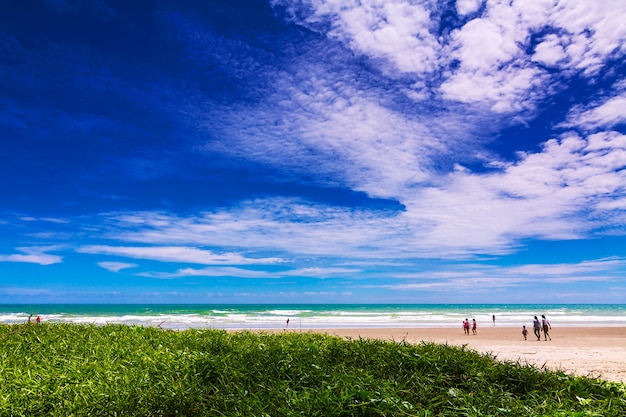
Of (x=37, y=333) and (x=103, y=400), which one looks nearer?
(x=103, y=400)

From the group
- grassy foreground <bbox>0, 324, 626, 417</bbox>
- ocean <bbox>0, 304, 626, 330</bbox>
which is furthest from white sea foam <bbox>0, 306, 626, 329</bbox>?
grassy foreground <bbox>0, 324, 626, 417</bbox>

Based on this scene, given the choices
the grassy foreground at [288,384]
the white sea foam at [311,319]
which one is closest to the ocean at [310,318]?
the white sea foam at [311,319]

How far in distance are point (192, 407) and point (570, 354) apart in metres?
26.9

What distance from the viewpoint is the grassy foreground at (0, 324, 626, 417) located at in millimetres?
3436

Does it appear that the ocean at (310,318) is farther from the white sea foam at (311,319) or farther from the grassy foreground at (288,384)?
the grassy foreground at (288,384)

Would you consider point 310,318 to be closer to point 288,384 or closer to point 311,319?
point 311,319

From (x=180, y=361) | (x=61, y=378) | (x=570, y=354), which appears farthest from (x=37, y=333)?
(x=570, y=354)

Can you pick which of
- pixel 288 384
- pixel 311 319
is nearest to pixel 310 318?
pixel 311 319

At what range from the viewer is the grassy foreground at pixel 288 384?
344 centimetres

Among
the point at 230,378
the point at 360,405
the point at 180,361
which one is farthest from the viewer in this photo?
the point at 180,361

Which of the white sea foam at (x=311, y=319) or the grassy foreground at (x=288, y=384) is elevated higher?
the grassy foreground at (x=288, y=384)

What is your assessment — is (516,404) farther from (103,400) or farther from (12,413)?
(12,413)

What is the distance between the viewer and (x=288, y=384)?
4.02 m

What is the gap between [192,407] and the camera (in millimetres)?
3637
